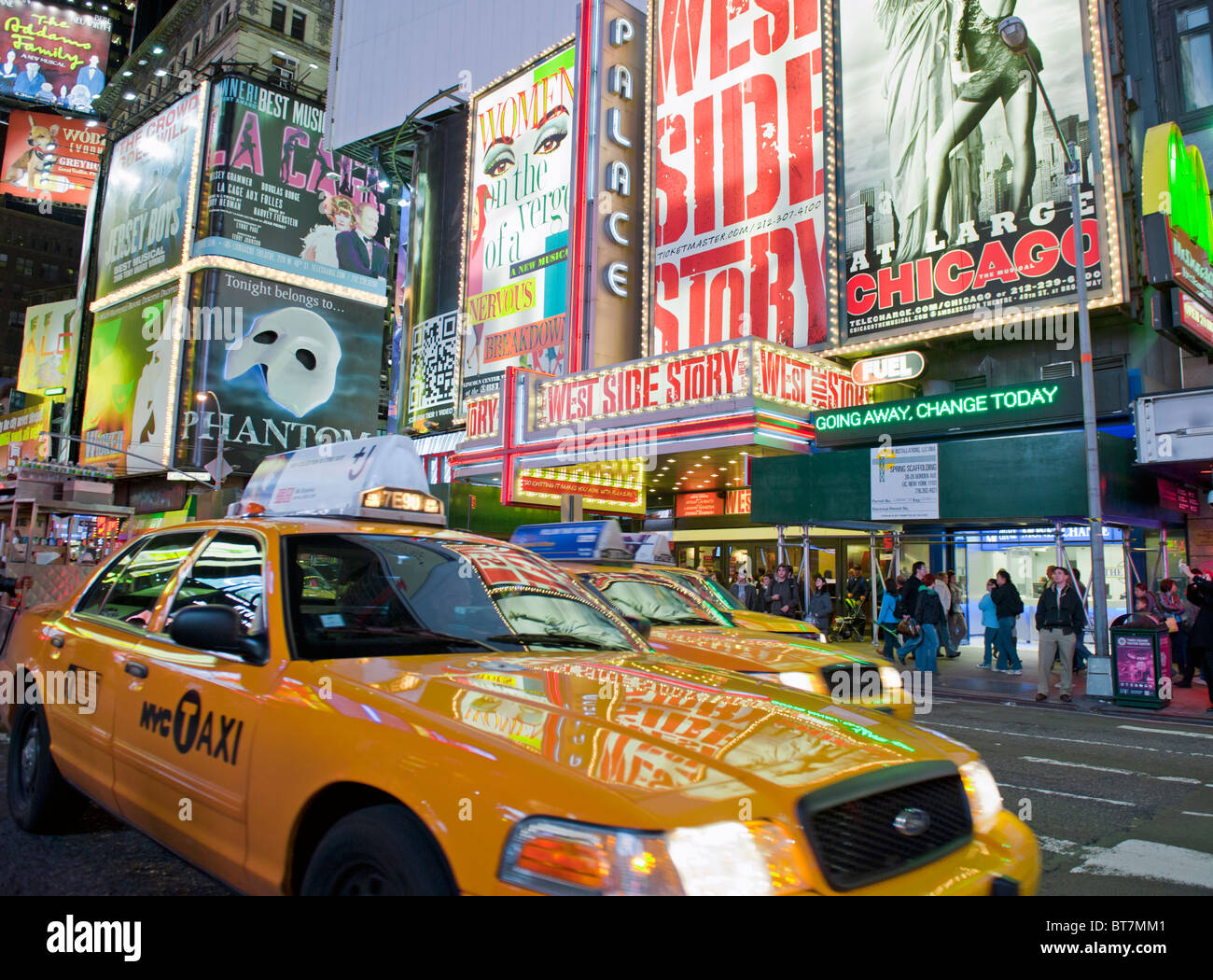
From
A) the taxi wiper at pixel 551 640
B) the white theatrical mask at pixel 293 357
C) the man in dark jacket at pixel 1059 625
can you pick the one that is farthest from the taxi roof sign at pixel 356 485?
the white theatrical mask at pixel 293 357

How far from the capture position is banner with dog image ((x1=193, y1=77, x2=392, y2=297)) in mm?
42656

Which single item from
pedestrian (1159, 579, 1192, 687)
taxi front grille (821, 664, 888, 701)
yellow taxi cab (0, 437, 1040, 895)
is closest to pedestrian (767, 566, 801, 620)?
pedestrian (1159, 579, 1192, 687)

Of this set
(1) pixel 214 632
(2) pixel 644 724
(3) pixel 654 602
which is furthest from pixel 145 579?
(3) pixel 654 602

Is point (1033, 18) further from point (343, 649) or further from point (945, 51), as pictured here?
point (343, 649)

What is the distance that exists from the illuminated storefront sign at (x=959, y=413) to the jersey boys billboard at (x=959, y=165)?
242cm

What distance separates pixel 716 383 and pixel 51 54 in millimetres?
78696

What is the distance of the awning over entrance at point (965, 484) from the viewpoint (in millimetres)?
14596

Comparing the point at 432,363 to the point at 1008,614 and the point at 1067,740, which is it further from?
the point at 1067,740

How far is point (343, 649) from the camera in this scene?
3.09 m

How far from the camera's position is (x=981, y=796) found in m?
2.81

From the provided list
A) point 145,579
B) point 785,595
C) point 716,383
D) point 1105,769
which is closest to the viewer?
point 145,579

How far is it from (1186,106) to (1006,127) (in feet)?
18.6

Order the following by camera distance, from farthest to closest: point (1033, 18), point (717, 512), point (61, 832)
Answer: point (717, 512) < point (1033, 18) < point (61, 832)
